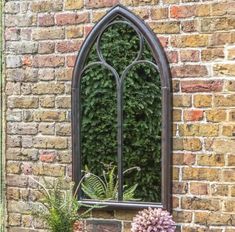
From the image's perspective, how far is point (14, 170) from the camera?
398cm

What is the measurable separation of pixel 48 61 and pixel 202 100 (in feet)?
3.66

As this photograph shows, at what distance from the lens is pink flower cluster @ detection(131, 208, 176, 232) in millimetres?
3277

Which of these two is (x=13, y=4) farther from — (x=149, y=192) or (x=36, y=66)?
(x=149, y=192)

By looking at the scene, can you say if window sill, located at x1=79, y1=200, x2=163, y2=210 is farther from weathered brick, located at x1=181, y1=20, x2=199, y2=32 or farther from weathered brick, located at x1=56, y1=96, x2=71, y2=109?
weathered brick, located at x1=181, y1=20, x2=199, y2=32

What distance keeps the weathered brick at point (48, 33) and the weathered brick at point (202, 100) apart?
1022mm

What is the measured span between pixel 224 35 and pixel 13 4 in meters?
1.52

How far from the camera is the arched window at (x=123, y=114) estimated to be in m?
3.61

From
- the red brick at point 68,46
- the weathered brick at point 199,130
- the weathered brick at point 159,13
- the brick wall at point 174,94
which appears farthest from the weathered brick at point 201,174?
the red brick at point 68,46

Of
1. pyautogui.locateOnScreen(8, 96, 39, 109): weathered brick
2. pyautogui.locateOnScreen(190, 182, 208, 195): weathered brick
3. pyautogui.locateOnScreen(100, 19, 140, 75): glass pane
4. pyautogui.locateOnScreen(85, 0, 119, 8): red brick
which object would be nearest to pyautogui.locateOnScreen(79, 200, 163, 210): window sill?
pyautogui.locateOnScreen(190, 182, 208, 195): weathered brick

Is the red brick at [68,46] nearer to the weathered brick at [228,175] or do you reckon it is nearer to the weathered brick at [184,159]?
the weathered brick at [184,159]

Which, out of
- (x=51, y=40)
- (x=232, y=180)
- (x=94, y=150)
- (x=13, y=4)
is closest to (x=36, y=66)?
(x=51, y=40)

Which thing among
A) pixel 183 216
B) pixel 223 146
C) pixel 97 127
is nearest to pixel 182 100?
pixel 223 146

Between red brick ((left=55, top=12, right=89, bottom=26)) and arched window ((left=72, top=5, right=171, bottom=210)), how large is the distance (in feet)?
0.40

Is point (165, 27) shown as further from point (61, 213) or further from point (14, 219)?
point (14, 219)
